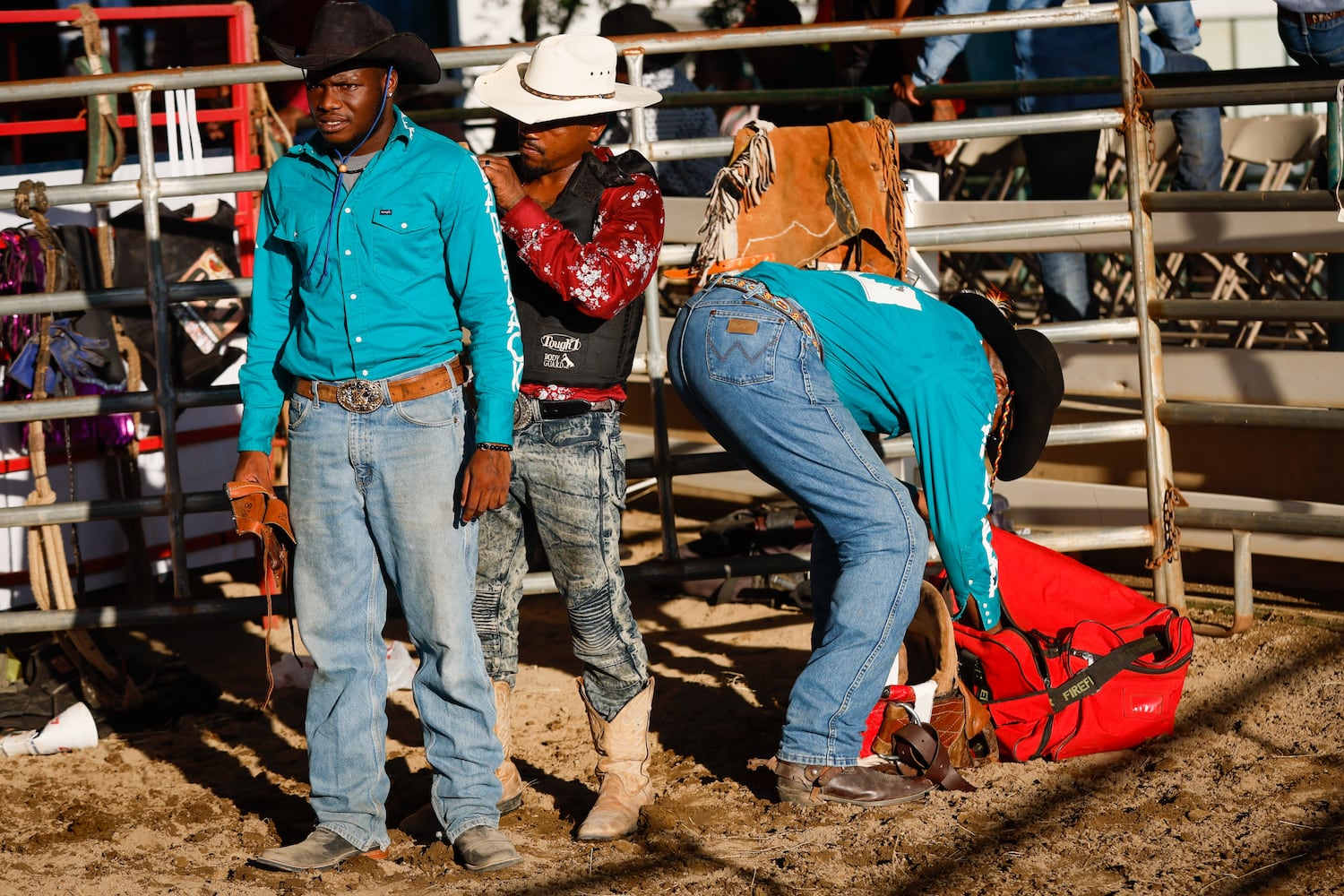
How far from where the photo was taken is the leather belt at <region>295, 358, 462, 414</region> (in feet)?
11.1

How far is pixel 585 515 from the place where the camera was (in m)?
3.68

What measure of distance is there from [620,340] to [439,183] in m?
0.65

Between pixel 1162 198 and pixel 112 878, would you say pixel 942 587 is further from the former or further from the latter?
pixel 112 878

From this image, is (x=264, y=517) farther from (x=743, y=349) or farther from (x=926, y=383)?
(x=926, y=383)

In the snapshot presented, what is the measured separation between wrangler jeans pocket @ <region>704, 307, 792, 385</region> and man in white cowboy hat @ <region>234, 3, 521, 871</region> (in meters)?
0.57

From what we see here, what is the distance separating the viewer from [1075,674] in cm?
408

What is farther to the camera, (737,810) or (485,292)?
(737,810)

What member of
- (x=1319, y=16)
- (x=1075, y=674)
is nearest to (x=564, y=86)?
(x=1075, y=674)

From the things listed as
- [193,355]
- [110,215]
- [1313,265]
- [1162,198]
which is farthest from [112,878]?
Answer: [1313,265]

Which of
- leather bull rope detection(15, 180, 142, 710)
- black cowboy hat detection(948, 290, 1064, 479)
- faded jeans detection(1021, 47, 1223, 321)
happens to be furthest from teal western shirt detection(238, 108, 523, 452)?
faded jeans detection(1021, 47, 1223, 321)

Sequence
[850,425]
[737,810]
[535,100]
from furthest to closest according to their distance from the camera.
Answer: [737,810] → [850,425] → [535,100]

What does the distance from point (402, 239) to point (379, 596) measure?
890mm

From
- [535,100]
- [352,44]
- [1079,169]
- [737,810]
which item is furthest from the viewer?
[1079,169]

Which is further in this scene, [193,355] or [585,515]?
[193,355]
